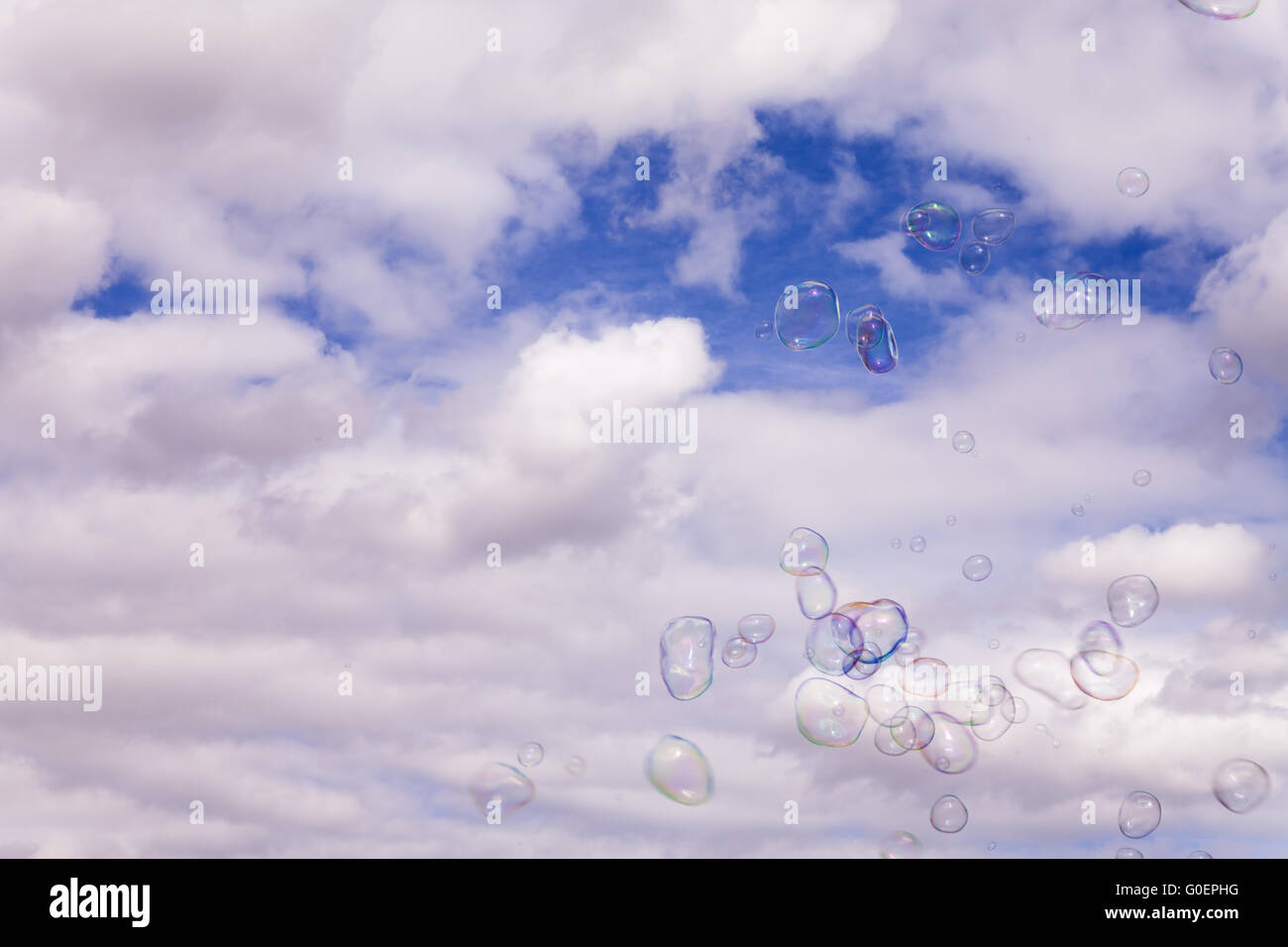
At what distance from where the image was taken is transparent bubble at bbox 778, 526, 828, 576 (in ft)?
69.4

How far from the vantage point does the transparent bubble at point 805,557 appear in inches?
833

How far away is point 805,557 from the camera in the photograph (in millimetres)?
21188
